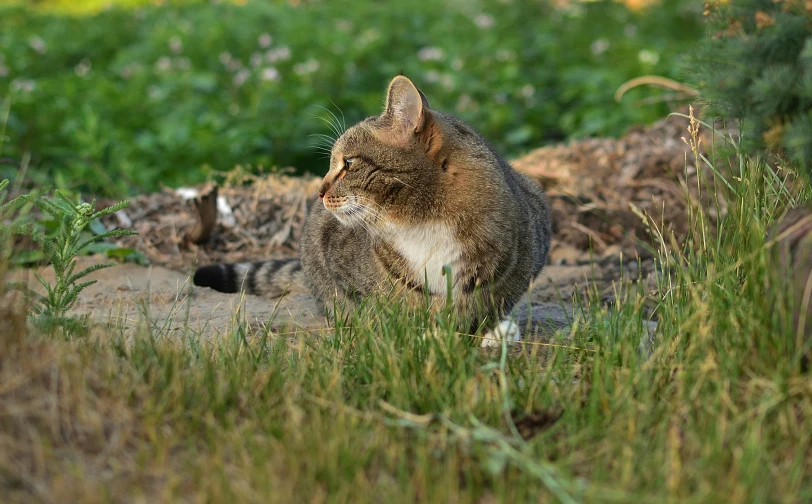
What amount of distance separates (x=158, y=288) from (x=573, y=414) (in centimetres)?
303

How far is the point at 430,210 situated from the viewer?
4.01 meters

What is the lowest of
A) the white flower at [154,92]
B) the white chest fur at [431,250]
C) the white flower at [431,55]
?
the white chest fur at [431,250]

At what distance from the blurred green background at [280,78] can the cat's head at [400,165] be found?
294 cm

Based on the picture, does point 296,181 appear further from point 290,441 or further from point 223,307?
point 290,441

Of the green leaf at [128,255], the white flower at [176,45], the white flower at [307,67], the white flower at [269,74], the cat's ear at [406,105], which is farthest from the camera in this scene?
the white flower at [176,45]

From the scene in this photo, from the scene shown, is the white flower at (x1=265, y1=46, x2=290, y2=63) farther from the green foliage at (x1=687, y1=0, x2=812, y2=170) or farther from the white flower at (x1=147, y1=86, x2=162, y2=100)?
the green foliage at (x1=687, y1=0, x2=812, y2=170)

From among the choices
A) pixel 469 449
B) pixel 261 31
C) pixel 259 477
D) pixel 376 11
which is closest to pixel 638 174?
pixel 469 449

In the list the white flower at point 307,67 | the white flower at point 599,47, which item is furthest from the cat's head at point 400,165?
the white flower at point 599,47

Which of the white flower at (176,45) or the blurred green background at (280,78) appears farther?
the white flower at (176,45)

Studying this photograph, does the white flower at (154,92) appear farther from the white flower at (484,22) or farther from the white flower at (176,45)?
the white flower at (484,22)

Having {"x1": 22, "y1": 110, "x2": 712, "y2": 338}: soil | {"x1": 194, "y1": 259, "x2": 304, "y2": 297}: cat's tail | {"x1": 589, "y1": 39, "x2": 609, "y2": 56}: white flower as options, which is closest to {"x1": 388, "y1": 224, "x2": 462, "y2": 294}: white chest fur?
{"x1": 22, "y1": 110, "x2": 712, "y2": 338}: soil

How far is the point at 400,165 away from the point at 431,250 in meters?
0.40

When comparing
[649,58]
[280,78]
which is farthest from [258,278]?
[649,58]

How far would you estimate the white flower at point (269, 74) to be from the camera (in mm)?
9946
